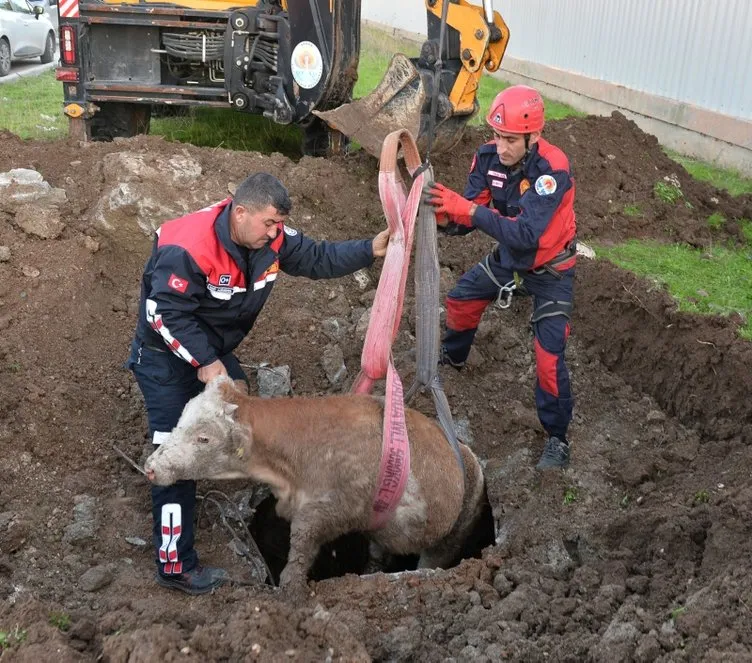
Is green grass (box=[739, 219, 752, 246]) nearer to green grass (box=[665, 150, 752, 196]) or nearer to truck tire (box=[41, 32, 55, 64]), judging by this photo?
green grass (box=[665, 150, 752, 196])

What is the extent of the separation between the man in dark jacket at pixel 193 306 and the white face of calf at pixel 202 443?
232 millimetres

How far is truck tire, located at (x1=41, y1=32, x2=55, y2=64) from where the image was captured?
2129 cm

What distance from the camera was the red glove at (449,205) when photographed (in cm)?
484

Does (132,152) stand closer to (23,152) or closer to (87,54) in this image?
(23,152)

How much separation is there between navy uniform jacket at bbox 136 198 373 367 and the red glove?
883 mm

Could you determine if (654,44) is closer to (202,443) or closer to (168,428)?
(168,428)

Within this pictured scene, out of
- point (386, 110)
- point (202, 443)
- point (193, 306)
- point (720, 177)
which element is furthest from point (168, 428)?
point (720, 177)

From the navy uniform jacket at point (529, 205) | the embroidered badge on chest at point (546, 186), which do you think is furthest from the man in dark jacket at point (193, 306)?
the embroidered badge on chest at point (546, 186)

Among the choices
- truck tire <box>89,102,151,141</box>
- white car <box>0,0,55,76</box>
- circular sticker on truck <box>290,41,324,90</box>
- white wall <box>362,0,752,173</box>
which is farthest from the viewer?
white car <box>0,0,55,76</box>

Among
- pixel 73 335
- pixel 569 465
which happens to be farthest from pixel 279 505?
pixel 73 335

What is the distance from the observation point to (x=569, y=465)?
220 inches

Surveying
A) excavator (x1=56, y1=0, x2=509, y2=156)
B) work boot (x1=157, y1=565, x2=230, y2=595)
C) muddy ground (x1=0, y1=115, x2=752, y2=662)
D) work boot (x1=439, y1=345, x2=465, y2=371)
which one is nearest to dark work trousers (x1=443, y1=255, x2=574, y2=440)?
muddy ground (x1=0, y1=115, x2=752, y2=662)

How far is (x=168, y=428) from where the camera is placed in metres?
4.63

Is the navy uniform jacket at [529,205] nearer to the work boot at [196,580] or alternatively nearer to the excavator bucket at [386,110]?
the work boot at [196,580]
